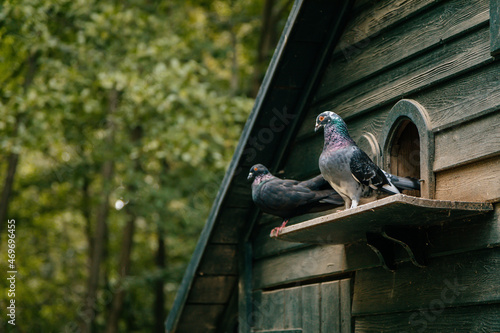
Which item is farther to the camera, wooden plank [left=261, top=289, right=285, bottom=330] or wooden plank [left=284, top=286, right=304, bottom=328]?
wooden plank [left=261, top=289, right=285, bottom=330]

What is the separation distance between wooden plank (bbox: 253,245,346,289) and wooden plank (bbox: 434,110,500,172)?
3.36 feet

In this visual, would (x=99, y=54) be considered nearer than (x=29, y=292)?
Yes

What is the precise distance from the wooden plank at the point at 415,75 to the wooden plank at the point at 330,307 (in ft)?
3.68

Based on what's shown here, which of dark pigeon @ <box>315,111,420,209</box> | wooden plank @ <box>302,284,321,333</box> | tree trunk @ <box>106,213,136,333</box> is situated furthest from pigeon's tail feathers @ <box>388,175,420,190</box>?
tree trunk @ <box>106,213,136,333</box>

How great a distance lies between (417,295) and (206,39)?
10.9 m

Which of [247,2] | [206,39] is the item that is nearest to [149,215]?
[206,39]

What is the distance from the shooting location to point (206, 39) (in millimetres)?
13359

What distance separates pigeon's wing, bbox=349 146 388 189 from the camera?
3.09m

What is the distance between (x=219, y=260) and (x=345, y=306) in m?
1.51

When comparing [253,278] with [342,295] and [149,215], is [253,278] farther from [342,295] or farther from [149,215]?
[149,215]

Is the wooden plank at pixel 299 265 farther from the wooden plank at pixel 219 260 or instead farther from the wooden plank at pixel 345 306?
the wooden plank at pixel 219 260

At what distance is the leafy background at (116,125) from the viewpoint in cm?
948

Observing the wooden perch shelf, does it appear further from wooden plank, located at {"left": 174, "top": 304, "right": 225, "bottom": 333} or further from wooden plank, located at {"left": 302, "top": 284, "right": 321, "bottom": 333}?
wooden plank, located at {"left": 174, "top": 304, "right": 225, "bottom": 333}

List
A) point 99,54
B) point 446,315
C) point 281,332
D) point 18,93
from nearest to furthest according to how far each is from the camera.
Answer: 1. point 446,315
2. point 281,332
3. point 18,93
4. point 99,54
